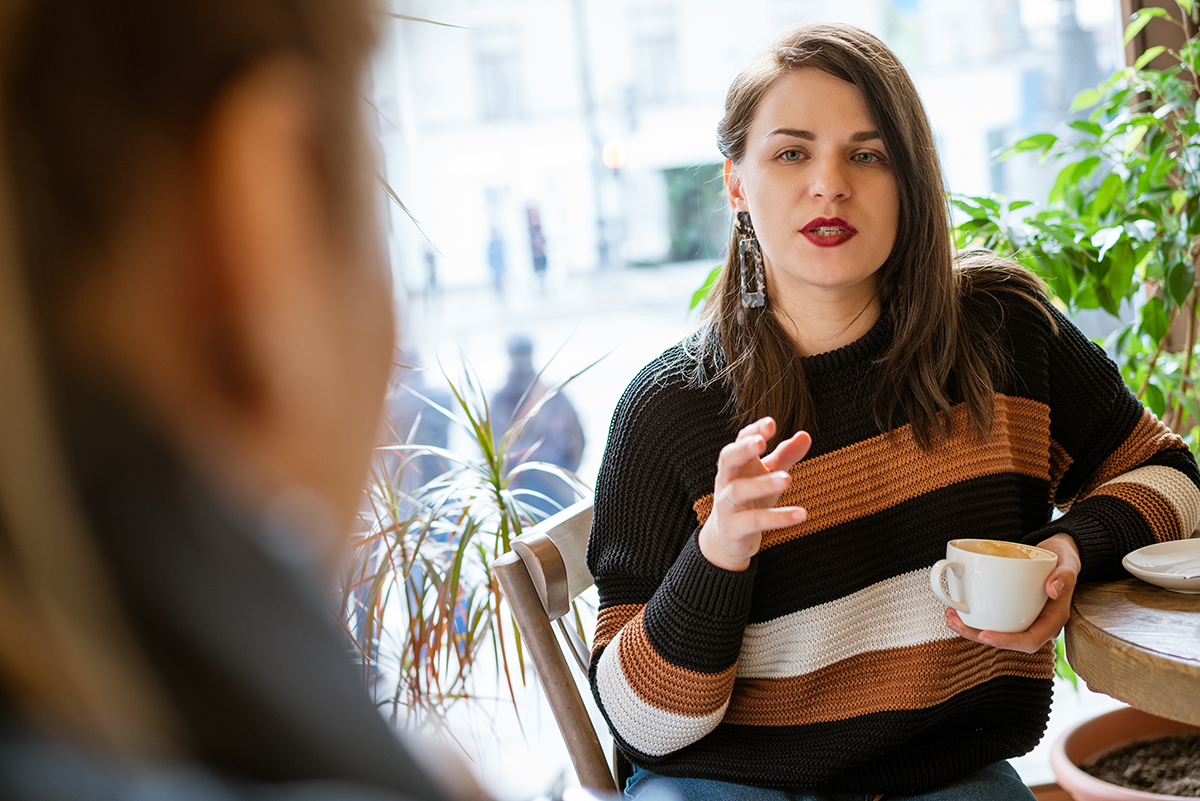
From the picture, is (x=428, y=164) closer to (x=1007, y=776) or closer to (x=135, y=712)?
(x=1007, y=776)

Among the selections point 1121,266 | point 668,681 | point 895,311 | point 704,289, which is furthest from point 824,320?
point 1121,266

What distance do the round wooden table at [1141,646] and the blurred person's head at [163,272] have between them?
2.69ft

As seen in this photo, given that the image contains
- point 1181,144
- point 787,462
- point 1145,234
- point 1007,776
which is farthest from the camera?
point 1181,144

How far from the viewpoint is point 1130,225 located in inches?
64.1

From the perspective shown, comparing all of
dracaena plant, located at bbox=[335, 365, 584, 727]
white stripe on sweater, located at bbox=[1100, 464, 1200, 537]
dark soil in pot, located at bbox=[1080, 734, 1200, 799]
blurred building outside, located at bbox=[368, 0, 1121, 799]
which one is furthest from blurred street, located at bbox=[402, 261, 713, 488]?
dark soil in pot, located at bbox=[1080, 734, 1200, 799]

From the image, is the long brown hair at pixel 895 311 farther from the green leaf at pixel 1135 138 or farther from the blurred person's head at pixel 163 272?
the blurred person's head at pixel 163 272

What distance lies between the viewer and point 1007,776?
1.18 m

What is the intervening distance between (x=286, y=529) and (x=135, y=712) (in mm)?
62

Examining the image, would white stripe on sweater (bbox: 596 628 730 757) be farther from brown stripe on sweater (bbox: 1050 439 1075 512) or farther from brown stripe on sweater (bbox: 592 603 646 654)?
brown stripe on sweater (bbox: 1050 439 1075 512)

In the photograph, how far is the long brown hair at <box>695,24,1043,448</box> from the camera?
125cm

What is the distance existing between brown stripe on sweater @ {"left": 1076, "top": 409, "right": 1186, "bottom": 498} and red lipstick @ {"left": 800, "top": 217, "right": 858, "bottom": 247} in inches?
19.3

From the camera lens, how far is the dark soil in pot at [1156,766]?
1477 millimetres

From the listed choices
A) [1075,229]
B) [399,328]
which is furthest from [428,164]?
[399,328]

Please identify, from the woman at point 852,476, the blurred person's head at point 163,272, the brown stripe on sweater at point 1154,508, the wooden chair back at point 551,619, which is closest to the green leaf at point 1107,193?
the woman at point 852,476
